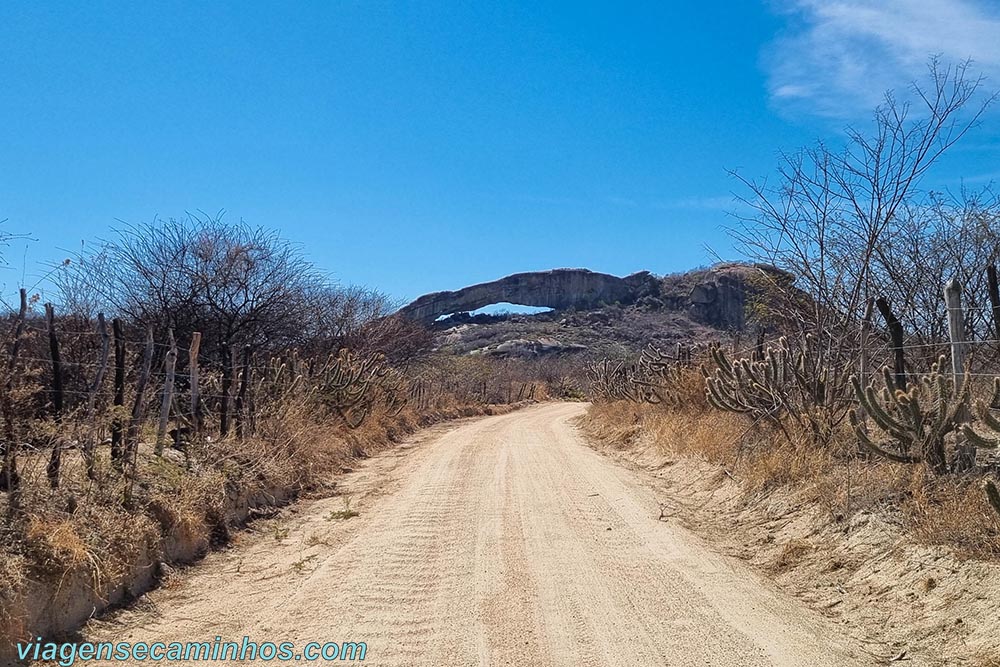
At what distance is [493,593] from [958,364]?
209 inches

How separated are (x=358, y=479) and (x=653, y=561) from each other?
23.2 ft

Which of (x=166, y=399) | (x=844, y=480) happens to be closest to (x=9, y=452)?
(x=166, y=399)

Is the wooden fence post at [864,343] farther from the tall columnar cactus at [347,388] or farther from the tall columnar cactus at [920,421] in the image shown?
the tall columnar cactus at [347,388]

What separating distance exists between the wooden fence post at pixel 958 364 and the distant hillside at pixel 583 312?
1765 inches

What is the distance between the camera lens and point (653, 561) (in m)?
7.16

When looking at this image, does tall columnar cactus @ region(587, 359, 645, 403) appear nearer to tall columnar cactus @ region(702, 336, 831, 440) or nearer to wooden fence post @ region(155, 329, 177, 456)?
tall columnar cactus @ region(702, 336, 831, 440)

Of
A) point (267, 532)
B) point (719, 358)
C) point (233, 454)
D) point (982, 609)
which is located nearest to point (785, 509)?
point (982, 609)

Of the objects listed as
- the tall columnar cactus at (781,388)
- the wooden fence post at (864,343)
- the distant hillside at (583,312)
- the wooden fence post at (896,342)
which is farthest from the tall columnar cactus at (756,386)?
the distant hillside at (583,312)

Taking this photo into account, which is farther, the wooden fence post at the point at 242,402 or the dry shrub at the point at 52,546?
the wooden fence post at the point at 242,402

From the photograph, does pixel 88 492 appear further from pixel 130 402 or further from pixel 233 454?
pixel 233 454

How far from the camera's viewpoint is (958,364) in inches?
304

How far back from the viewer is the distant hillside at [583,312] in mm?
59125

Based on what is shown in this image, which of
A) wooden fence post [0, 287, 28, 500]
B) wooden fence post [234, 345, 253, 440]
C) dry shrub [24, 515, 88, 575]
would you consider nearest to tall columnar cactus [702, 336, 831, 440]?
wooden fence post [234, 345, 253, 440]

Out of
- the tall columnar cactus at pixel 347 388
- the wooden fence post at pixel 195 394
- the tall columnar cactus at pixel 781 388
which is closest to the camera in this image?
the tall columnar cactus at pixel 781 388
